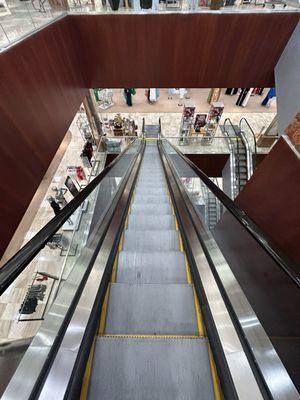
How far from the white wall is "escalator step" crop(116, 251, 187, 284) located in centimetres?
567

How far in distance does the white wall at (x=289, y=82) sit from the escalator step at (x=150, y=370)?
6.30 meters

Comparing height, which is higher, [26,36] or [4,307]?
[26,36]

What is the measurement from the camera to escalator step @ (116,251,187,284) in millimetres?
1712

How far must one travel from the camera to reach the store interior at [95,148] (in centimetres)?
265

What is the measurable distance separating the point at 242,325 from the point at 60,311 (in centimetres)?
80

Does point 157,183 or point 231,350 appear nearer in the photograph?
point 231,350

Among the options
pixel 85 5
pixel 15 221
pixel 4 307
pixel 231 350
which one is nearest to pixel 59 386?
pixel 231 350

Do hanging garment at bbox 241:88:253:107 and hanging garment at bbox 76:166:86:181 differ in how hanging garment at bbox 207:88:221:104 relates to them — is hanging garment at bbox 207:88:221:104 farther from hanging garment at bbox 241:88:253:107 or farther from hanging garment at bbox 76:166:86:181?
hanging garment at bbox 76:166:86:181

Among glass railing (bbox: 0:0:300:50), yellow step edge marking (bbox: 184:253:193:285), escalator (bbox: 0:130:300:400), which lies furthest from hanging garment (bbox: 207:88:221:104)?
yellow step edge marking (bbox: 184:253:193:285)

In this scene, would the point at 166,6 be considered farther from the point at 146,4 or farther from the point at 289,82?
the point at 289,82

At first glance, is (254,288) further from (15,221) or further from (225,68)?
(225,68)

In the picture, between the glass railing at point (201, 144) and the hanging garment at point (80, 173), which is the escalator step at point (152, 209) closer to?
the hanging garment at point (80, 173)

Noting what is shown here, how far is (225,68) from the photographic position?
6.66 meters

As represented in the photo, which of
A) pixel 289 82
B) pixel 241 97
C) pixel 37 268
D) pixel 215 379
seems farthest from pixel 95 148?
pixel 241 97
